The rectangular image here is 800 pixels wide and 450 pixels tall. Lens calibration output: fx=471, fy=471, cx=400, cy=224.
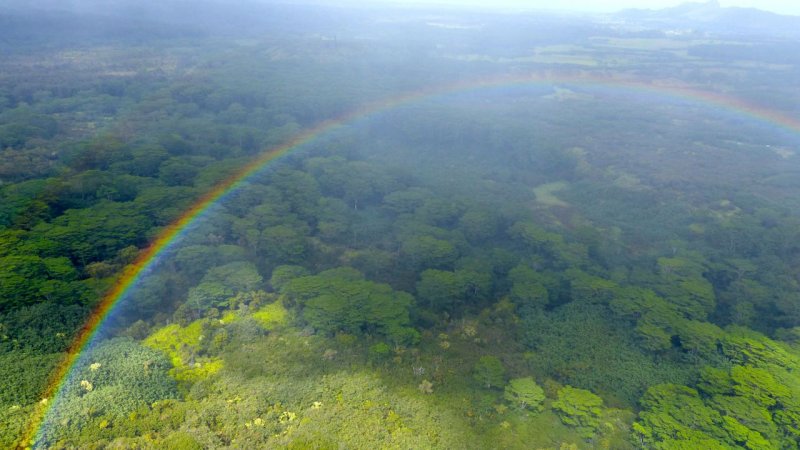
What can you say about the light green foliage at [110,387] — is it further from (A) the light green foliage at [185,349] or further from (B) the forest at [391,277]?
(A) the light green foliage at [185,349]

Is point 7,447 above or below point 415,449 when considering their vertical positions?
above

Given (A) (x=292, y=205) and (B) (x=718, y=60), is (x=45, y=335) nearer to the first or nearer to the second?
(A) (x=292, y=205)

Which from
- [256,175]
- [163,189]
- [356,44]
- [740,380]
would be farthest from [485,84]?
[740,380]

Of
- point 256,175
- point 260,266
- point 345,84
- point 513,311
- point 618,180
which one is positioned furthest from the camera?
point 345,84

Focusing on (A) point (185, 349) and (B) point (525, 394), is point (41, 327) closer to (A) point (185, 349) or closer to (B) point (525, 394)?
(A) point (185, 349)

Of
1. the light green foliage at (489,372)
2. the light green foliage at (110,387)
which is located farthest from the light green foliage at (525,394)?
the light green foliage at (110,387)

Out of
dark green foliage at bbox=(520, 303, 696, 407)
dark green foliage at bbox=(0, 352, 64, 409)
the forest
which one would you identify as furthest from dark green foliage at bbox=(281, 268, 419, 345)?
dark green foliage at bbox=(0, 352, 64, 409)

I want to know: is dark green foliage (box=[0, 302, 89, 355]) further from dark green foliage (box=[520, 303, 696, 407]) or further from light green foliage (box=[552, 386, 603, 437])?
light green foliage (box=[552, 386, 603, 437])
